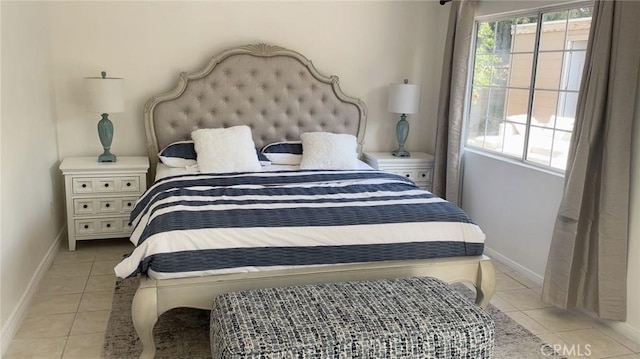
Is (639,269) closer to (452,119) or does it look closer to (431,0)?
(452,119)

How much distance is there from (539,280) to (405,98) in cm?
186

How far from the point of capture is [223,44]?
438cm

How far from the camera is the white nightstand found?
4566mm

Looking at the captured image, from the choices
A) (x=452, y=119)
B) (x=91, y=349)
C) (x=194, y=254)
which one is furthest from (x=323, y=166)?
(x=91, y=349)

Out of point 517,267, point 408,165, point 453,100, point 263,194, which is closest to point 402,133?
point 408,165

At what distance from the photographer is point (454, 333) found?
2146mm

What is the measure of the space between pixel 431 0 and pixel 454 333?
349 cm

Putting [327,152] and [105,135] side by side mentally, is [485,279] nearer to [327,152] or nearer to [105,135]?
[327,152]

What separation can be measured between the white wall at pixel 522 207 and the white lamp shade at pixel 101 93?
2.88 m

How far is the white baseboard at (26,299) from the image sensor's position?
2606 millimetres

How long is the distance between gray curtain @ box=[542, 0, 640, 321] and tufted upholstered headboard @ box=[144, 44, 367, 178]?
215 cm

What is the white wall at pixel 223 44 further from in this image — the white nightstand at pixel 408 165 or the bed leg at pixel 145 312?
the bed leg at pixel 145 312
